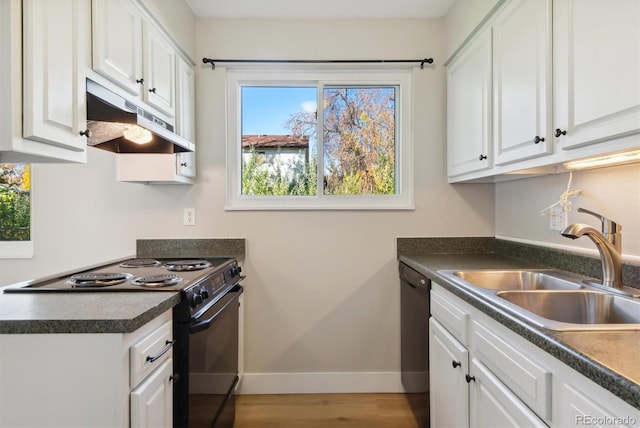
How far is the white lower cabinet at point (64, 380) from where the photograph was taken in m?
0.94

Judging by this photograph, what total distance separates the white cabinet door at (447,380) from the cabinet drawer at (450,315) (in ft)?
0.11

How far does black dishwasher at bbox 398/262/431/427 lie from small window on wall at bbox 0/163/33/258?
2.64m

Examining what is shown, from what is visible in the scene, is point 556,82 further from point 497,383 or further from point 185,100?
point 185,100

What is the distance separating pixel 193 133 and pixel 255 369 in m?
1.69

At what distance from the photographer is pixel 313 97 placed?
2.49 m

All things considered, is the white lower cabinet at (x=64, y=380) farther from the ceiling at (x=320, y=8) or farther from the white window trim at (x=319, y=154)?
the ceiling at (x=320, y=8)

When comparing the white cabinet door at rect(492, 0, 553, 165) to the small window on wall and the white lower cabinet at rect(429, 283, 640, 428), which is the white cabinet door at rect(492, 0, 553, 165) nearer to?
the white lower cabinet at rect(429, 283, 640, 428)

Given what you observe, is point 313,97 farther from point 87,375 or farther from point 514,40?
point 87,375

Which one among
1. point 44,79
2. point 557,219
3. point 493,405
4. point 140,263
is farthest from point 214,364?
point 557,219

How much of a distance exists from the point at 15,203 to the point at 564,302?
341 cm

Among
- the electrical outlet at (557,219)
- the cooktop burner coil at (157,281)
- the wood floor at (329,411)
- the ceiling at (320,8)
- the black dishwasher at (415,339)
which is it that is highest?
the ceiling at (320,8)

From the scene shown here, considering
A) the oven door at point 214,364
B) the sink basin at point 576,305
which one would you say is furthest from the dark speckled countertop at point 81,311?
the sink basin at point 576,305

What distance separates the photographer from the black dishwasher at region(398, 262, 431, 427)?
1847 millimetres

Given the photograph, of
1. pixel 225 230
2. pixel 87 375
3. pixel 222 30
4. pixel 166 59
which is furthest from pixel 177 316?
pixel 222 30
